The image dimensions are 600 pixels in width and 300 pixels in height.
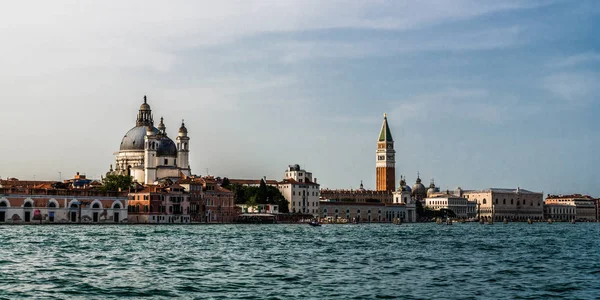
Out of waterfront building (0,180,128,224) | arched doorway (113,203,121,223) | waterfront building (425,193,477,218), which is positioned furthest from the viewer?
waterfront building (425,193,477,218)

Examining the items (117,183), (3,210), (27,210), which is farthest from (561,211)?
(3,210)

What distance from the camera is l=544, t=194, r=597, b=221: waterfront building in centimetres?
17538

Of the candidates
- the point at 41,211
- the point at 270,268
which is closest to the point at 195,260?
the point at 270,268

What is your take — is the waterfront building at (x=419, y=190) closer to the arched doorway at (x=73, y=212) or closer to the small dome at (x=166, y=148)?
the small dome at (x=166, y=148)

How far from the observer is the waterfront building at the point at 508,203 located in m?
166

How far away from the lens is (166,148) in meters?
103

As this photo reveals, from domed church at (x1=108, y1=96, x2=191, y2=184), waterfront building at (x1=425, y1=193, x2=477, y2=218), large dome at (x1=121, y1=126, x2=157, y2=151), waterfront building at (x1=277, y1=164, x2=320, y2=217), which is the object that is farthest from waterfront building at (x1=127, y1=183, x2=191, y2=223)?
waterfront building at (x1=425, y1=193, x2=477, y2=218)

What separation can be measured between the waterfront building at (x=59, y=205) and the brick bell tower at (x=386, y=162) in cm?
7604

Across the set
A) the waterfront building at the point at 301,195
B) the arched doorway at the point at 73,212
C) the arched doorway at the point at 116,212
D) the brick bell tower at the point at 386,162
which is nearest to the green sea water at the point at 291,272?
the arched doorway at the point at 73,212

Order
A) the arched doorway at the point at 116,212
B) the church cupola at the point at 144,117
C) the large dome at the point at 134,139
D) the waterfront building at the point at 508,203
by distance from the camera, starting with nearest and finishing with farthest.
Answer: the arched doorway at the point at 116,212
the large dome at the point at 134,139
the church cupola at the point at 144,117
the waterfront building at the point at 508,203

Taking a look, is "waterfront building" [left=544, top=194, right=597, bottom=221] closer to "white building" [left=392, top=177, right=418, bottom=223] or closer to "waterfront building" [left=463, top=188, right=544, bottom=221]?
"waterfront building" [left=463, top=188, right=544, bottom=221]

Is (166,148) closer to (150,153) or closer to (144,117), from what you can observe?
(150,153)

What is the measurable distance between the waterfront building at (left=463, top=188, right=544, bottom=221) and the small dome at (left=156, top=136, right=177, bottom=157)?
3060 inches

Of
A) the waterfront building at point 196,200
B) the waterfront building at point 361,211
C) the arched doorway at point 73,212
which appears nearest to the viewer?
the arched doorway at point 73,212
